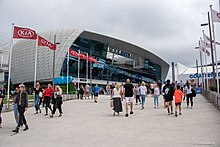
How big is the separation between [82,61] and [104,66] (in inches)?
343

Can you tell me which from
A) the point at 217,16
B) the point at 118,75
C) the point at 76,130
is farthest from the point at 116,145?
the point at 118,75

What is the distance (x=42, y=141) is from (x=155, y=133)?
3.02 meters

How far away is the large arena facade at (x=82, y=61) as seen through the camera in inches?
2068

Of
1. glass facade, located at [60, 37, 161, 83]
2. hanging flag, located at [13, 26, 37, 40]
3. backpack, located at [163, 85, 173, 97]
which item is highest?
glass facade, located at [60, 37, 161, 83]

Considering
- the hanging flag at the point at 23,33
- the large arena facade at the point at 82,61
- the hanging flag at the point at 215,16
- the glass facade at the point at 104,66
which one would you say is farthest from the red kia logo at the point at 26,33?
the glass facade at the point at 104,66

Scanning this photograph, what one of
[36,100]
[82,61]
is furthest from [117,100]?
[82,61]

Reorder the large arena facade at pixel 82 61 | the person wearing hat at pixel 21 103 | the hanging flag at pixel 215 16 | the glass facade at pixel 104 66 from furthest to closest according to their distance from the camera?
the glass facade at pixel 104 66
the large arena facade at pixel 82 61
the hanging flag at pixel 215 16
the person wearing hat at pixel 21 103

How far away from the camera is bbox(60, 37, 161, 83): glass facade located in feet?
176

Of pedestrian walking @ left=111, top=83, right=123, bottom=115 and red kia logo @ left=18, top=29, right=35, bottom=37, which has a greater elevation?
red kia logo @ left=18, top=29, right=35, bottom=37

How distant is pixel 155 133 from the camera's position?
6004 millimetres

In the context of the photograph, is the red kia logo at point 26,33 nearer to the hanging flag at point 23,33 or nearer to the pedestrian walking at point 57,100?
the hanging flag at point 23,33

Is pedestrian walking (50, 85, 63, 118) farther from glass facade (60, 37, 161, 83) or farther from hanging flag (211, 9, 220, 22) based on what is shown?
glass facade (60, 37, 161, 83)

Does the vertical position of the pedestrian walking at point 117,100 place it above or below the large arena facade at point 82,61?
below

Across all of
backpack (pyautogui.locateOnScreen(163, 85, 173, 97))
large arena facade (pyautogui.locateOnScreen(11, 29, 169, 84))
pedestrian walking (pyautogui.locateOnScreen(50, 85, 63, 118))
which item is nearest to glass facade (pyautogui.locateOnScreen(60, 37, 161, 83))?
large arena facade (pyautogui.locateOnScreen(11, 29, 169, 84))
